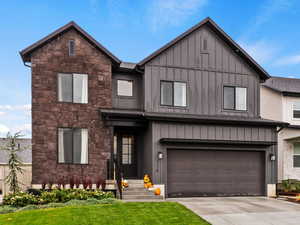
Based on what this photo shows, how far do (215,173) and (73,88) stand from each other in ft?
26.7

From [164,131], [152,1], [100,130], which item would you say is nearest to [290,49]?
[152,1]

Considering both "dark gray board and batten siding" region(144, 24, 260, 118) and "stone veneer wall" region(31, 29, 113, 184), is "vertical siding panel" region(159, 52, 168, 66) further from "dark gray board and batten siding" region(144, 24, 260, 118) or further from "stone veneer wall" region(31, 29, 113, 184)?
"stone veneer wall" region(31, 29, 113, 184)

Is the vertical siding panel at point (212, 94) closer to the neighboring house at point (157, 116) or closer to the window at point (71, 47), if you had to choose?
the neighboring house at point (157, 116)

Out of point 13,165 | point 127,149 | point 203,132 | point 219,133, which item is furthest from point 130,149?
point 13,165

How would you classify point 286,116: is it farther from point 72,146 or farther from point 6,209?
point 6,209

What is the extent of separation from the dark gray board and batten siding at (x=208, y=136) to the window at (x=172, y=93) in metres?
1.49

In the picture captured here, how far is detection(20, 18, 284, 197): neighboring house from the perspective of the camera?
1455 centimetres

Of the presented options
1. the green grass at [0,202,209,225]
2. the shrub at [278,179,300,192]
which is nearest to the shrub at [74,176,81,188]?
the green grass at [0,202,209,225]

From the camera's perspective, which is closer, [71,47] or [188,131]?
[188,131]

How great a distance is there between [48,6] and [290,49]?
19.5 meters

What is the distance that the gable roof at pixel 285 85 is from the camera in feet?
63.7

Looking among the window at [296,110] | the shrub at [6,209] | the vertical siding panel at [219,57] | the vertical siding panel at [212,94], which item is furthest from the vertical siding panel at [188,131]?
the window at [296,110]

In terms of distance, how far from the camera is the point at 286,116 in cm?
1934

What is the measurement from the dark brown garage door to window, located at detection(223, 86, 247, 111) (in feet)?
8.29
